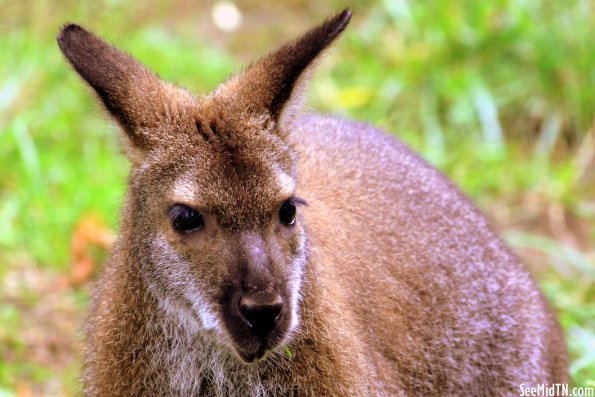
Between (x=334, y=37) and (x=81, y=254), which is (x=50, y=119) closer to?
(x=81, y=254)

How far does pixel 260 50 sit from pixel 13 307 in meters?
4.70

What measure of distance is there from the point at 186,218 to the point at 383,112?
224 inches

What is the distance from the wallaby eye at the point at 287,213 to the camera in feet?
12.8

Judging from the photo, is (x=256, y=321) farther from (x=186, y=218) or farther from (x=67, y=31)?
(x=67, y=31)

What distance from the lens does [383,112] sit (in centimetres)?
928

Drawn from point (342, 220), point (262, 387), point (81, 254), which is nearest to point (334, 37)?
point (342, 220)

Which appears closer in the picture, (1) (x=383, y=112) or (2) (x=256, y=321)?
(2) (x=256, y=321)

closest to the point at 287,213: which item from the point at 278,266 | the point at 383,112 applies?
the point at 278,266

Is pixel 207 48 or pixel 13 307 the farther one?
pixel 207 48

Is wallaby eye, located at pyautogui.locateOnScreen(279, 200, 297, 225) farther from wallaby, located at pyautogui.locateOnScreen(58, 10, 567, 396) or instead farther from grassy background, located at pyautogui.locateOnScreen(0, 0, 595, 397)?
grassy background, located at pyautogui.locateOnScreen(0, 0, 595, 397)

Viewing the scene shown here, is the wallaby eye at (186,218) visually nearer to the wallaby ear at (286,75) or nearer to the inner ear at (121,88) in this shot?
the inner ear at (121,88)

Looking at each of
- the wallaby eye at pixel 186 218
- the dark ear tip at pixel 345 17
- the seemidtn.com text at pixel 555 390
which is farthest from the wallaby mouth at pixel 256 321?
the seemidtn.com text at pixel 555 390

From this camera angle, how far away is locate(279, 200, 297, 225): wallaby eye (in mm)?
3891

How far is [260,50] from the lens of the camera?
10492mm
